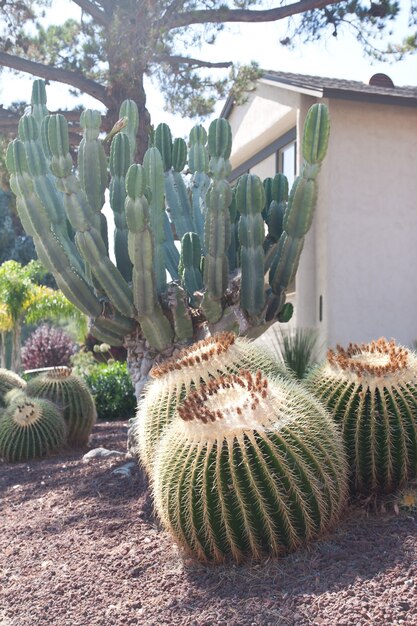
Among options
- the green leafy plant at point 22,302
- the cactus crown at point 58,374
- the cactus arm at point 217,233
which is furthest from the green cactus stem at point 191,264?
the green leafy plant at point 22,302

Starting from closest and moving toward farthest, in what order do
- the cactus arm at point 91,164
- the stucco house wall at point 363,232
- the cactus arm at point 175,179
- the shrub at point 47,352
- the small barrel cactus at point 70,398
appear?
1. the cactus arm at point 91,164
2. the cactus arm at point 175,179
3. the small barrel cactus at point 70,398
4. the stucco house wall at point 363,232
5. the shrub at point 47,352

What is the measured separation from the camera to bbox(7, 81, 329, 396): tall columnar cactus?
5.83 meters

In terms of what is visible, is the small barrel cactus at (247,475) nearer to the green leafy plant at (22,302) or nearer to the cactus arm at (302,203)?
the cactus arm at (302,203)

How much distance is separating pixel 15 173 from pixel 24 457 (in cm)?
275

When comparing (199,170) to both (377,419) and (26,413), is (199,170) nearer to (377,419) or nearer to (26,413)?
(26,413)

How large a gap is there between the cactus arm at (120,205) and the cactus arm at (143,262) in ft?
1.94

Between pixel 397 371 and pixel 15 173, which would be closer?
pixel 397 371

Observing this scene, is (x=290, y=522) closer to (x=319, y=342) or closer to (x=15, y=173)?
(x=15, y=173)

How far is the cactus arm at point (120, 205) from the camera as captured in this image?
6223 millimetres

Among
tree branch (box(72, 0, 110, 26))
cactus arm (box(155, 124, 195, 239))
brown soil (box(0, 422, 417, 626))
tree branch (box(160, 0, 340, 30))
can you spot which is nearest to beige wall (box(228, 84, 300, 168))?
tree branch (box(160, 0, 340, 30))

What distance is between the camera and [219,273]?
5.88 meters

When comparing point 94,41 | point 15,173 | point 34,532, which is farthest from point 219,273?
point 94,41

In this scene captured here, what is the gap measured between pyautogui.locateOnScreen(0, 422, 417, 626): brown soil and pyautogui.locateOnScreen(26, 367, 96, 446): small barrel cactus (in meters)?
3.12

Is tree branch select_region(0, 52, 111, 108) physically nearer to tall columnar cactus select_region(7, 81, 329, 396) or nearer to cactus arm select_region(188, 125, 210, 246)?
cactus arm select_region(188, 125, 210, 246)
